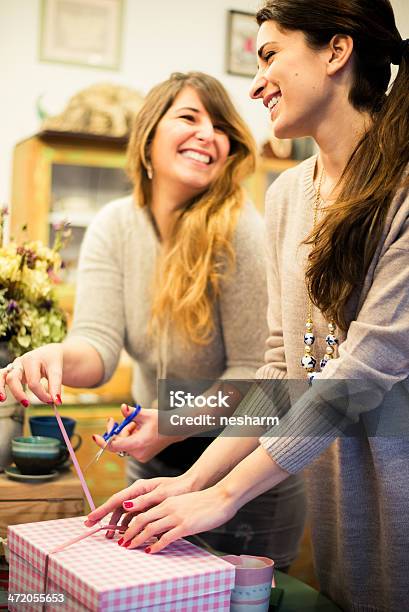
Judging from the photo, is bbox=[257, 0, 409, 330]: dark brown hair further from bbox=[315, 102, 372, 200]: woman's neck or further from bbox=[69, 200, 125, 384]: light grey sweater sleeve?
bbox=[69, 200, 125, 384]: light grey sweater sleeve

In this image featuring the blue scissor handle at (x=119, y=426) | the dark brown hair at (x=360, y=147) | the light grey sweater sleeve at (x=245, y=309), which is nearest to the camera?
the dark brown hair at (x=360, y=147)

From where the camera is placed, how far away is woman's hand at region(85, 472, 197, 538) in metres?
1.08

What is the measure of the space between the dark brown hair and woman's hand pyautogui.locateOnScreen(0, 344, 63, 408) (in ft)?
1.40

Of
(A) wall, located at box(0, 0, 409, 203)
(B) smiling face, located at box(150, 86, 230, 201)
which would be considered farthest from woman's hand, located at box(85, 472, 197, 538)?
(A) wall, located at box(0, 0, 409, 203)

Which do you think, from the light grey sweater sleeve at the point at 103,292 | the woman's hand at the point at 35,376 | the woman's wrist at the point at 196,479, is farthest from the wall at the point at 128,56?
the woman's wrist at the point at 196,479

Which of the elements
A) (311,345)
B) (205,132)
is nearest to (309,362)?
(311,345)

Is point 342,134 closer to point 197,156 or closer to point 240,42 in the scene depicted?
point 197,156

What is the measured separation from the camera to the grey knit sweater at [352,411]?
3.54ft

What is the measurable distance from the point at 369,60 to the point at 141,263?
71cm

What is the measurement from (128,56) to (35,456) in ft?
8.67

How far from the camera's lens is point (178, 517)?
1.04m

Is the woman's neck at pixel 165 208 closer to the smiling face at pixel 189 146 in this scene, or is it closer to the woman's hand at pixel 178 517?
the smiling face at pixel 189 146

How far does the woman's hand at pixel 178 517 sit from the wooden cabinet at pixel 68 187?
2448 mm

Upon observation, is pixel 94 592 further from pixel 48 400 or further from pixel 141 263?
pixel 141 263
